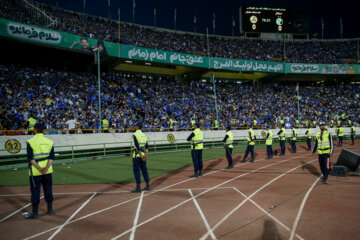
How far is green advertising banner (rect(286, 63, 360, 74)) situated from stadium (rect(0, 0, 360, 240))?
18cm

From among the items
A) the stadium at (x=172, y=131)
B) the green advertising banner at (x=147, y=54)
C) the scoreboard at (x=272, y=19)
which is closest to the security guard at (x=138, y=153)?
the stadium at (x=172, y=131)

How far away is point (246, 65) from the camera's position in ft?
128

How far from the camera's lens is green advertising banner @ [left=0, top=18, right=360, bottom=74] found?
22.0 m

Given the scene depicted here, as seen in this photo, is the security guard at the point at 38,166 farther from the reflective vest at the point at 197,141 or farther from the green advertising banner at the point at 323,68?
the green advertising banner at the point at 323,68

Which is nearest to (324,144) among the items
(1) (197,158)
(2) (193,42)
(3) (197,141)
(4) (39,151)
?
(3) (197,141)

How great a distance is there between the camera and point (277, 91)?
43281mm

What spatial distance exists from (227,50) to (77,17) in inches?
871

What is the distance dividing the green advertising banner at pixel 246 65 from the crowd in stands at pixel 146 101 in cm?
321

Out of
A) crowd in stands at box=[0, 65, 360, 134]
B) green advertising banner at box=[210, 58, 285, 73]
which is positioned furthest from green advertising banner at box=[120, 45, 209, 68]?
crowd in stands at box=[0, 65, 360, 134]

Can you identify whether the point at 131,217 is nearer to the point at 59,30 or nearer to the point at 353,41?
the point at 59,30

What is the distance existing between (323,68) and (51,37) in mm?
40180

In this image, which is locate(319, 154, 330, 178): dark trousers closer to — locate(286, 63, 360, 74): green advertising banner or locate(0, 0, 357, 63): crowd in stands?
locate(0, 0, 357, 63): crowd in stands

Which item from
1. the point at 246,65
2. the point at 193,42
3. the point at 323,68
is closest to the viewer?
the point at 246,65

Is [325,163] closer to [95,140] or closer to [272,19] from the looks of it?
[95,140]
